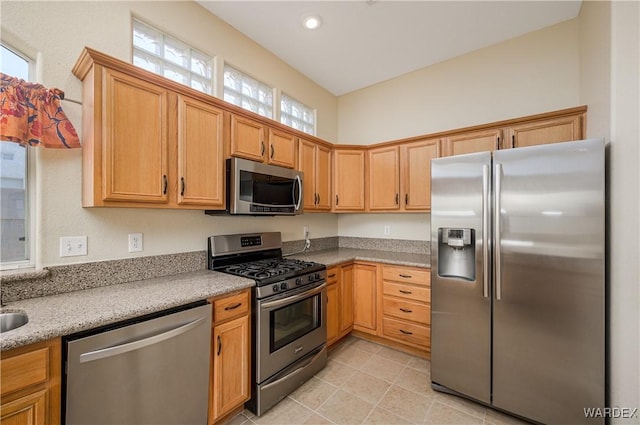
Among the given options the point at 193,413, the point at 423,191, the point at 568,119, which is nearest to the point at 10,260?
the point at 193,413

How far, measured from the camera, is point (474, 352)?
1991 mm

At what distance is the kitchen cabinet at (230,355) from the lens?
167 centimetres

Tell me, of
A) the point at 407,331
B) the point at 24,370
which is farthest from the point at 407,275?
the point at 24,370

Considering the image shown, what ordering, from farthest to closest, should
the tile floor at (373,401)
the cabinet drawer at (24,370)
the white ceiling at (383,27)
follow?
1. the white ceiling at (383,27)
2. the tile floor at (373,401)
3. the cabinet drawer at (24,370)

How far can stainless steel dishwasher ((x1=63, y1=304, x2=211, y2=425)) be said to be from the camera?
1165 millimetres

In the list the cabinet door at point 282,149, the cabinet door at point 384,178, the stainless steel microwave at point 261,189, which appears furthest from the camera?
the cabinet door at point 384,178

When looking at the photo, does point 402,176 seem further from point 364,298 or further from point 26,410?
point 26,410

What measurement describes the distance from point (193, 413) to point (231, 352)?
0.36m

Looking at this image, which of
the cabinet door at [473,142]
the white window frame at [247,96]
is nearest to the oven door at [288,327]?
the white window frame at [247,96]

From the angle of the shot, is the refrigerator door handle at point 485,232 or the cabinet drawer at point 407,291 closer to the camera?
the refrigerator door handle at point 485,232

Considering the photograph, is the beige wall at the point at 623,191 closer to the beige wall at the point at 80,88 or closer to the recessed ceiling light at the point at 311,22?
the recessed ceiling light at the point at 311,22

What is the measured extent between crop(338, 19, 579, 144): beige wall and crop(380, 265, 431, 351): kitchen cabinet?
71.8 inches

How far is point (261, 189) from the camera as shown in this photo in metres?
2.33

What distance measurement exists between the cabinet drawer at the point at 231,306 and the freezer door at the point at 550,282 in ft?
5.98
